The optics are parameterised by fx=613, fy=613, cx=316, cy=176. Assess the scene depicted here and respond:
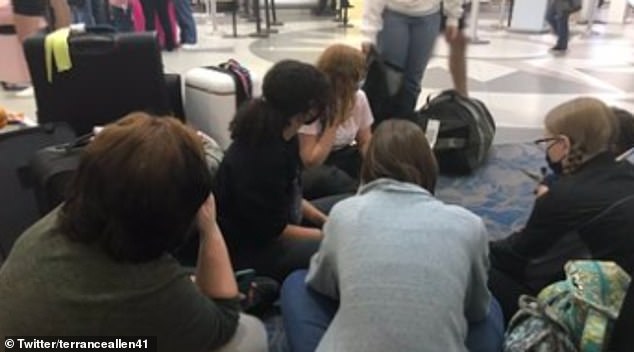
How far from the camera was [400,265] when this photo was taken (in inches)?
45.1

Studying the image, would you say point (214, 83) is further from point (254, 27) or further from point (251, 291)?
point (254, 27)

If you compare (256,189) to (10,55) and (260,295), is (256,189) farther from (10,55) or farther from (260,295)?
(10,55)

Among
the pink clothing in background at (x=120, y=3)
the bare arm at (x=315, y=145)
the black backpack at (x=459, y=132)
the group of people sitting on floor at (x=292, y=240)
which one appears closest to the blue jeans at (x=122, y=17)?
the pink clothing in background at (x=120, y=3)

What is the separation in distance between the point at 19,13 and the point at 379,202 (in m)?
3.74

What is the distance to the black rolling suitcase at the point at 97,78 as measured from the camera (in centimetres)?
238

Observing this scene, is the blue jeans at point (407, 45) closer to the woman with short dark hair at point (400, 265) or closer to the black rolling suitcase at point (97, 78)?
the black rolling suitcase at point (97, 78)

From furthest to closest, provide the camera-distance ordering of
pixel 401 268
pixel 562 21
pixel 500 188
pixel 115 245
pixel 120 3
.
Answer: pixel 562 21, pixel 120 3, pixel 500 188, pixel 401 268, pixel 115 245

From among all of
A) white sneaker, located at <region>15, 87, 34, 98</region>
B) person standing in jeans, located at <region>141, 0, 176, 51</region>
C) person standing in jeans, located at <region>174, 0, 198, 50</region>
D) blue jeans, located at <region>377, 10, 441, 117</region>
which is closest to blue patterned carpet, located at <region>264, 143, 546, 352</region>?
blue jeans, located at <region>377, 10, 441, 117</region>

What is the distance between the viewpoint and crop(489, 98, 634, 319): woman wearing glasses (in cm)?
145

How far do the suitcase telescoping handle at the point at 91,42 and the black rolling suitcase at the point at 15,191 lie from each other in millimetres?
434

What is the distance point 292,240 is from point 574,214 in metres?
0.83

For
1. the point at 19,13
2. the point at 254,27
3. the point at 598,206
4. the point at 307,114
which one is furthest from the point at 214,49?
the point at 598,206

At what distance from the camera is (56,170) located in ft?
5.85

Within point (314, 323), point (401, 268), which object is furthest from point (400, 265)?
point (314, 323)
